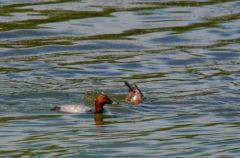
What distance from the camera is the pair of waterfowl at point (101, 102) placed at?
57.1 feet

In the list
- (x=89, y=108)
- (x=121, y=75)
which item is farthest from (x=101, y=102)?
(x=121, y=75)

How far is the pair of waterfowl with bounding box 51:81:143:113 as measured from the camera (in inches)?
685

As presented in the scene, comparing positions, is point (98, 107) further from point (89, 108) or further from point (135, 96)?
point (135, 96)

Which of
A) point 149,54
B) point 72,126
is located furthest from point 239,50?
point 72,126

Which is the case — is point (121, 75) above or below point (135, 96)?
below

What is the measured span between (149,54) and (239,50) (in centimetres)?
189

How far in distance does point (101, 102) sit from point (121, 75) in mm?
2820

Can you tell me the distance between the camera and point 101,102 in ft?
58.5

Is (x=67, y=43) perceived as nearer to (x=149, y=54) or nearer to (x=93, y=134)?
(x=149, y=54)

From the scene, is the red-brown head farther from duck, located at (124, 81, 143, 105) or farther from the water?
duck, located at (124, 81, 143, 105)

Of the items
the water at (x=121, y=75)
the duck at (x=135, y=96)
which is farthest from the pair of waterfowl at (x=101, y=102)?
the water at (x=121, y=75)

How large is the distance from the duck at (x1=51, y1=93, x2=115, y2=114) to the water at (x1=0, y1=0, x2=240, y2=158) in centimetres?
14

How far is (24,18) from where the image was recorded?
25.4 metres

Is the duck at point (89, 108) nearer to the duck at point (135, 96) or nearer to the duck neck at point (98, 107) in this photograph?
Result: the duck neck at point (98, 107)
